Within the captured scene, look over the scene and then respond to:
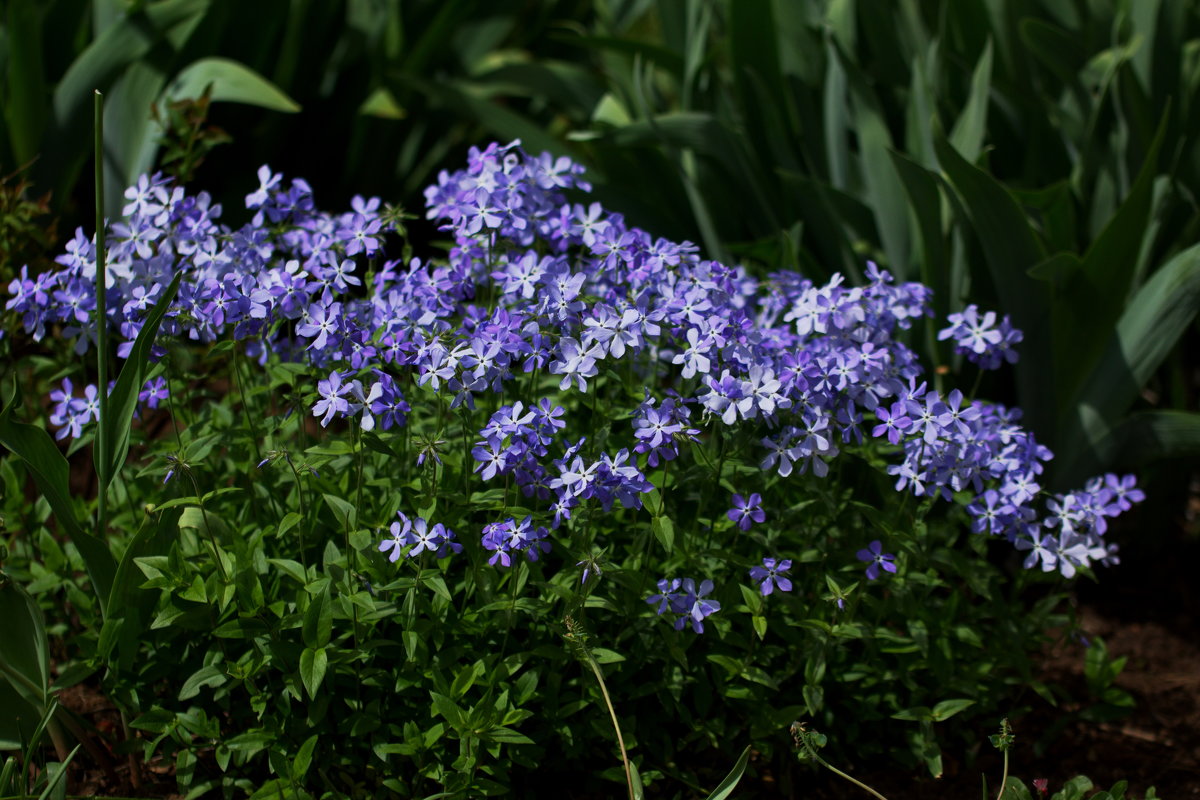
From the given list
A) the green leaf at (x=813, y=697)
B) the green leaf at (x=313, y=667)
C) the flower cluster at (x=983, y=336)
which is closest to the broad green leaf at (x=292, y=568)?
the green leaf at (x=313, y=667)

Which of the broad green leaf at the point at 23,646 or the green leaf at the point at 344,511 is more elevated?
the green leaf at the point at 344,511

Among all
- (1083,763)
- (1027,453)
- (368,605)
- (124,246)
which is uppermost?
(124,246)

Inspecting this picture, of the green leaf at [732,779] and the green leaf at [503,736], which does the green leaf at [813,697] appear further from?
the green leaf at [503,736]

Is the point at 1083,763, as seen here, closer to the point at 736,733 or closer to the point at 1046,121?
the point at 736,733

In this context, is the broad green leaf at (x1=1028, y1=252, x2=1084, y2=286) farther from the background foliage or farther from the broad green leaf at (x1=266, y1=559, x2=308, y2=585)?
the broad green leaf at (x1=266, y1=559, x2=308, y2=585)

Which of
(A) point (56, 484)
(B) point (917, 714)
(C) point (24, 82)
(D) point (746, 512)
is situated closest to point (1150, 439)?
(B) point (917, 714)

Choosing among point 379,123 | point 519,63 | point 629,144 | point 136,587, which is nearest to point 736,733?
point 136,587

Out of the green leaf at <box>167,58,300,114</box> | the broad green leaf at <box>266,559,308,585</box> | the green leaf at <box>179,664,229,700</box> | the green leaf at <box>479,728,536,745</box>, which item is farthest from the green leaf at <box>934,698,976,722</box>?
the green leaf at <box>167,58,300,114</box>

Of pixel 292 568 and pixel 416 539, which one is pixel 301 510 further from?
pixel 416 539
